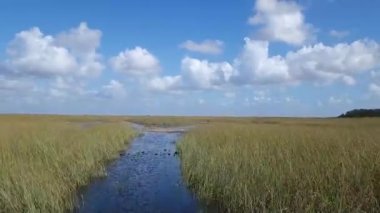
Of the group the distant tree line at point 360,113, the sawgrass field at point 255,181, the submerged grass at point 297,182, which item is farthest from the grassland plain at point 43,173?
the distant tree line at point 360,113

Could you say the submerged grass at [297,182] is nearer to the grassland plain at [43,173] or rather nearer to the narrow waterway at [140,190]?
the narrow waterway at [140,190]

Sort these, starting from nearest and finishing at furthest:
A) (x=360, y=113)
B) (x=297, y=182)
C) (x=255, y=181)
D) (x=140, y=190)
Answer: (x=297, y=182) → (x=255, y=181) → (x=140, y=190) → (x=360, y=113)

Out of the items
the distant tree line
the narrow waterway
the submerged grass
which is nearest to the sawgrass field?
the submerged grass

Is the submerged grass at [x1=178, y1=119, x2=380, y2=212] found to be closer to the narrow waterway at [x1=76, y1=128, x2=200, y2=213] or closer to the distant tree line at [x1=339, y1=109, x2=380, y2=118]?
the narrow waterway at [x1=76, y1=128, x2=200, y2=213]

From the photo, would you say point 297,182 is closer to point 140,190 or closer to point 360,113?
point 140,190

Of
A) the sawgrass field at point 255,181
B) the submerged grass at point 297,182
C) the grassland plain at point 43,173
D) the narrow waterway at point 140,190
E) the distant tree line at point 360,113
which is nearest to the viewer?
the submerged grass at point 297,182

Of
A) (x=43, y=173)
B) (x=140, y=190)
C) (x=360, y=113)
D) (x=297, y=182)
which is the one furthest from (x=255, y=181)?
(x=360, y=113)

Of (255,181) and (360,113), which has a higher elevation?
(360,113)

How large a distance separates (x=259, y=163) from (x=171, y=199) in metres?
2.64

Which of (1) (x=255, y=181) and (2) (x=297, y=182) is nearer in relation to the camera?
(2) (x=297, y=182)

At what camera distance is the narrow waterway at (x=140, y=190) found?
11461 millimetres

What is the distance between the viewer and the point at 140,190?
540 inches

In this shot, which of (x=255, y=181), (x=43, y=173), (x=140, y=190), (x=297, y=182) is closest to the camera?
(x=297, y=182)

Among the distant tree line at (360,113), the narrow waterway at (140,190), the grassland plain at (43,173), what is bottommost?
the narrow waterway at (140,190)
